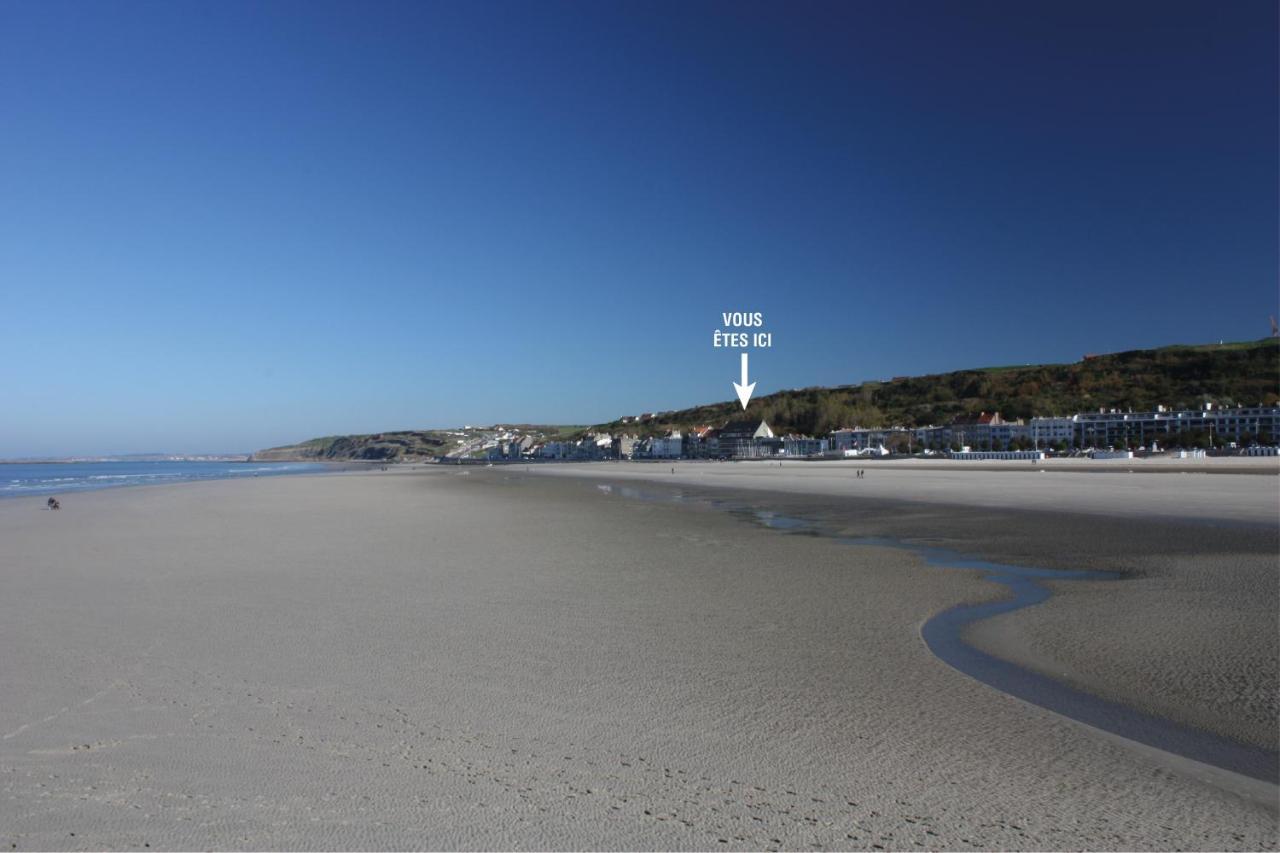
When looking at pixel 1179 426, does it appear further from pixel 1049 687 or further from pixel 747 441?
pixel 1049 687

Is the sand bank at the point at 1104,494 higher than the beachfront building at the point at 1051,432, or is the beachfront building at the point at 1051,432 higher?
the beachfront building at the point at 1051,432

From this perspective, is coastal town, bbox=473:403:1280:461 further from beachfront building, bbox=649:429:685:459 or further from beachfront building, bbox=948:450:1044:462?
beachfront building, bbox=649:429:685:459

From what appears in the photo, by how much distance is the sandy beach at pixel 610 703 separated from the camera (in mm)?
3297

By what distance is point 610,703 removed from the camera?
16.1 feet

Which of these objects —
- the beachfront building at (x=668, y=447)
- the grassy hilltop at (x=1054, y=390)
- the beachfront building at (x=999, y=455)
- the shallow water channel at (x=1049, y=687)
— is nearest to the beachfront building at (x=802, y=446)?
the grassy hilltop at (x=1054, y=390)

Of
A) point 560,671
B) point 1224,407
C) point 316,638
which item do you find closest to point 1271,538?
point 560,671

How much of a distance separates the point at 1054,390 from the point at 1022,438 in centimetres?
3424

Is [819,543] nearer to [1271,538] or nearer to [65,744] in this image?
[1271,538]

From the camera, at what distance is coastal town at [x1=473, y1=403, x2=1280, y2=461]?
76000 millimetres

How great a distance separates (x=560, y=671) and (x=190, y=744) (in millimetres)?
2406

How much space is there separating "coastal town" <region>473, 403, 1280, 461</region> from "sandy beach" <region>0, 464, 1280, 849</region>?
65120 millimetres

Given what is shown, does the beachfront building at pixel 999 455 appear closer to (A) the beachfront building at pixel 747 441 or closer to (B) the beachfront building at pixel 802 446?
(B) the beachfront building at pixel 802 446

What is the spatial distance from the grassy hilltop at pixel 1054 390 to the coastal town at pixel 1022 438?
536 centimetres

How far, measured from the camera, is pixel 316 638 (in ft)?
21.9
